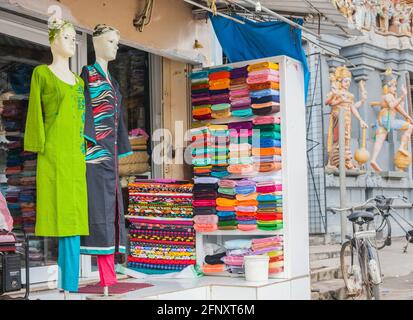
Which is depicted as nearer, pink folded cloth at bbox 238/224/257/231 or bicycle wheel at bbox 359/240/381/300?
Answer: pink folded cloth at bbox 238/224/257/231

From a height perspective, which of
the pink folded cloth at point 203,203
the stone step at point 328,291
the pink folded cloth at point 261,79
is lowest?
the stone step at point 328,291

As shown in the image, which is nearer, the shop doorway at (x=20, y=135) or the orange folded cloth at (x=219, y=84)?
the shop doorway at (x=20, y=135)

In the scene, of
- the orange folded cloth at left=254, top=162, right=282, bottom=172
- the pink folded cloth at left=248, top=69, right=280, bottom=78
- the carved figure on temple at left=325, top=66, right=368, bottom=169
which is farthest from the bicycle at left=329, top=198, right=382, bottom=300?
the carved figure on temple at left=325, top=66, right=368, bottom=169

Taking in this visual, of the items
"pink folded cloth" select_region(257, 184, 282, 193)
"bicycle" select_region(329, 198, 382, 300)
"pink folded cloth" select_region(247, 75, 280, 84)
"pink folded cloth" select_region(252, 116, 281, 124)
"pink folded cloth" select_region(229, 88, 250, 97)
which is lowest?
"bicycle" select_region(329, 198, 382, 300)

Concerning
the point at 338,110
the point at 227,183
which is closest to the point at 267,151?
the point at 227,183

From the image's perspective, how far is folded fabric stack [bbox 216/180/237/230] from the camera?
5.71 meters

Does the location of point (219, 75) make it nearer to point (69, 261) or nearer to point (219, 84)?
point (219, 84)

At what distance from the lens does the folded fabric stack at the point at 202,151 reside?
580 cm

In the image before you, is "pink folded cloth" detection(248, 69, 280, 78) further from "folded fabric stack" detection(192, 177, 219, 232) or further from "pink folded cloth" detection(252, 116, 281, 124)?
"folded fabric stack" detection(192, 177, 219, 232)

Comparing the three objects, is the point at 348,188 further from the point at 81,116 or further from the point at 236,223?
the point at 81,116

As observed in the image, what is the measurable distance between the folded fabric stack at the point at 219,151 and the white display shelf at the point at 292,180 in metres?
0.12

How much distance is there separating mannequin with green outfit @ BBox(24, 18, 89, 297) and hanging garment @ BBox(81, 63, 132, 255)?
14cm

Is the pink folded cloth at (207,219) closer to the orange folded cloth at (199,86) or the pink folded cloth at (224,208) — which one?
the pink folded cloth at (224,208)

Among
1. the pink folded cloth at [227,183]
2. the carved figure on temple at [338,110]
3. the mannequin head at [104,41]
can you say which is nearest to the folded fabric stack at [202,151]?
the pink folded cloth at [227,183]
